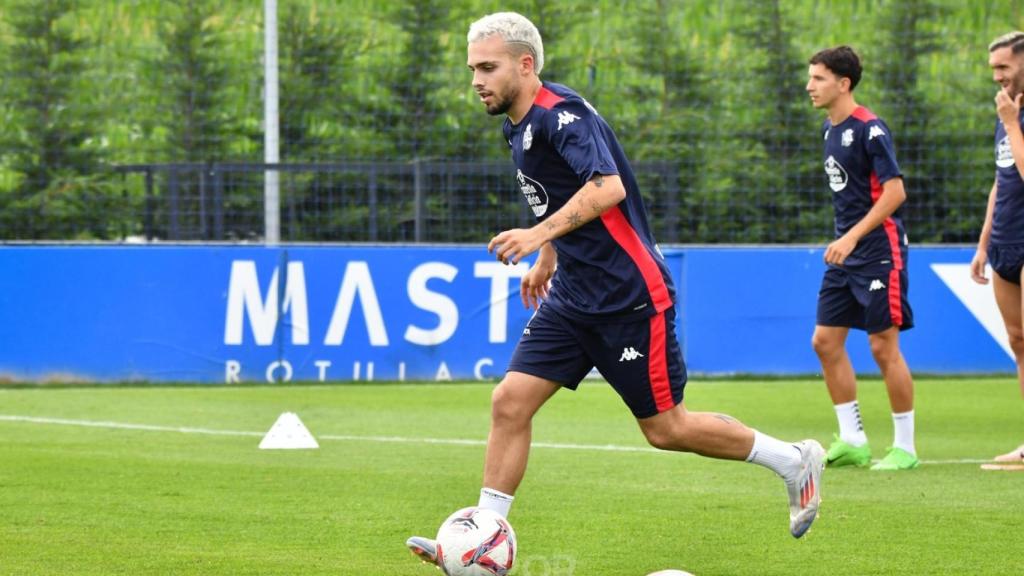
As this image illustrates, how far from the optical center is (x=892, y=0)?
16.0 m

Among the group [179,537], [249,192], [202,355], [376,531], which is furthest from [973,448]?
[249,192]

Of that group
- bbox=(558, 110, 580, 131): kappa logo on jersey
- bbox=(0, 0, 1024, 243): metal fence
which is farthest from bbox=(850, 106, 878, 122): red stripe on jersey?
bbox=(0, 0, 1024, 243): metal fence

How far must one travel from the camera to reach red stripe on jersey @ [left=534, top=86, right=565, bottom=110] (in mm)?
5355

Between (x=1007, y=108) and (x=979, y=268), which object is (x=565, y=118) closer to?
(x=1007, y=108)

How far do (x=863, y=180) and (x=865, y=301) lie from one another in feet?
2.09

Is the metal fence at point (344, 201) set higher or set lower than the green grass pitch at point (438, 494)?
higher

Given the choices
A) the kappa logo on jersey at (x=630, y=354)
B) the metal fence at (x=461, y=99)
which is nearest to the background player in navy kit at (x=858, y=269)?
the kappa logo on jersey at (x=630, y=354)

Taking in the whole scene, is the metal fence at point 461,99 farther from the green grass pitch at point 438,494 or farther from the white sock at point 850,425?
the white sock at point 850,425

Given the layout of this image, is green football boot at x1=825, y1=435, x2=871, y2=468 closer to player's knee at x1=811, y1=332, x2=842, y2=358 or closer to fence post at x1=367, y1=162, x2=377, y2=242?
player's knee at x1=811, y1=332, x2=842, y2=358

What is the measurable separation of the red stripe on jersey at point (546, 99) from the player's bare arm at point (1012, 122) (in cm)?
327

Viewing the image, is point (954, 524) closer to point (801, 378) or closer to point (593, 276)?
point (593, 276)

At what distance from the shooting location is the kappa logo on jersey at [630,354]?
5.51 m

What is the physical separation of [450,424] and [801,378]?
14.5ft

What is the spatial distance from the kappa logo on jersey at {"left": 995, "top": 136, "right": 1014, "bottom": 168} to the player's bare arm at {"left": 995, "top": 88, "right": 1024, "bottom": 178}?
0.30 meters
